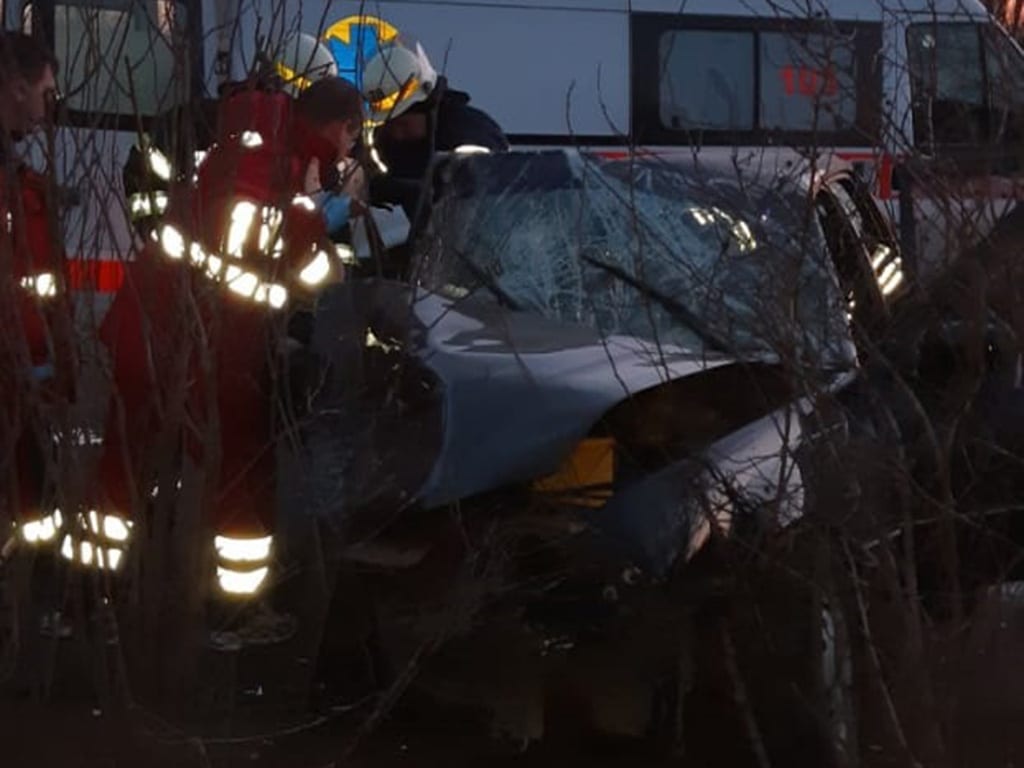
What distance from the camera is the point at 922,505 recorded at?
3.49 metres

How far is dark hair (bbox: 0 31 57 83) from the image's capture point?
3879 millimetres

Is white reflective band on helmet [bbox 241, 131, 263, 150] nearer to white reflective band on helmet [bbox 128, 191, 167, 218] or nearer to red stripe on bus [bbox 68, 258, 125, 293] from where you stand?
white reflective band on helmet [bbox 128, 191, 167, 218]

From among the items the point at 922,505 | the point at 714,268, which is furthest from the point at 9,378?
the point at 922,505

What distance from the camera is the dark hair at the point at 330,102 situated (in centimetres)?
454

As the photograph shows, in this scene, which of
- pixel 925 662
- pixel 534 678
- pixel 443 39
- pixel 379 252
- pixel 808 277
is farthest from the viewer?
pixel 443 39

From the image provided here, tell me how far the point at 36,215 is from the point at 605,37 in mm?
5293

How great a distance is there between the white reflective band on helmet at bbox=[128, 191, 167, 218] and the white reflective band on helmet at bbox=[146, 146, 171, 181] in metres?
0.04

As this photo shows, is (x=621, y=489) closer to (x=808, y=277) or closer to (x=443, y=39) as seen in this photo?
(x=808, y=277)

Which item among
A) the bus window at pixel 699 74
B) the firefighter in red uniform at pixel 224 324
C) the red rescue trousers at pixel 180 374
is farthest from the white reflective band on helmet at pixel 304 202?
the bus window at pixel 699 74

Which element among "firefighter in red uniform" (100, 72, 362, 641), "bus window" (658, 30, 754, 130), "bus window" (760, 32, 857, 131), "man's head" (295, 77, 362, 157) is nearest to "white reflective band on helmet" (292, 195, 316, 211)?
"firefighter in red uniform" (100, 72, 362, 641)

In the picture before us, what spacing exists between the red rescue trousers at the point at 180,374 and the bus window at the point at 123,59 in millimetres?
310

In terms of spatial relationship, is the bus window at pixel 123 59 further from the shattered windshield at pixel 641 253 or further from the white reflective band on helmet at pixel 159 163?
the shattered windshield at pixel 641 253

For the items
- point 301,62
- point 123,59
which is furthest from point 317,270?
point 123,59

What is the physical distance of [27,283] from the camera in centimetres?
398
